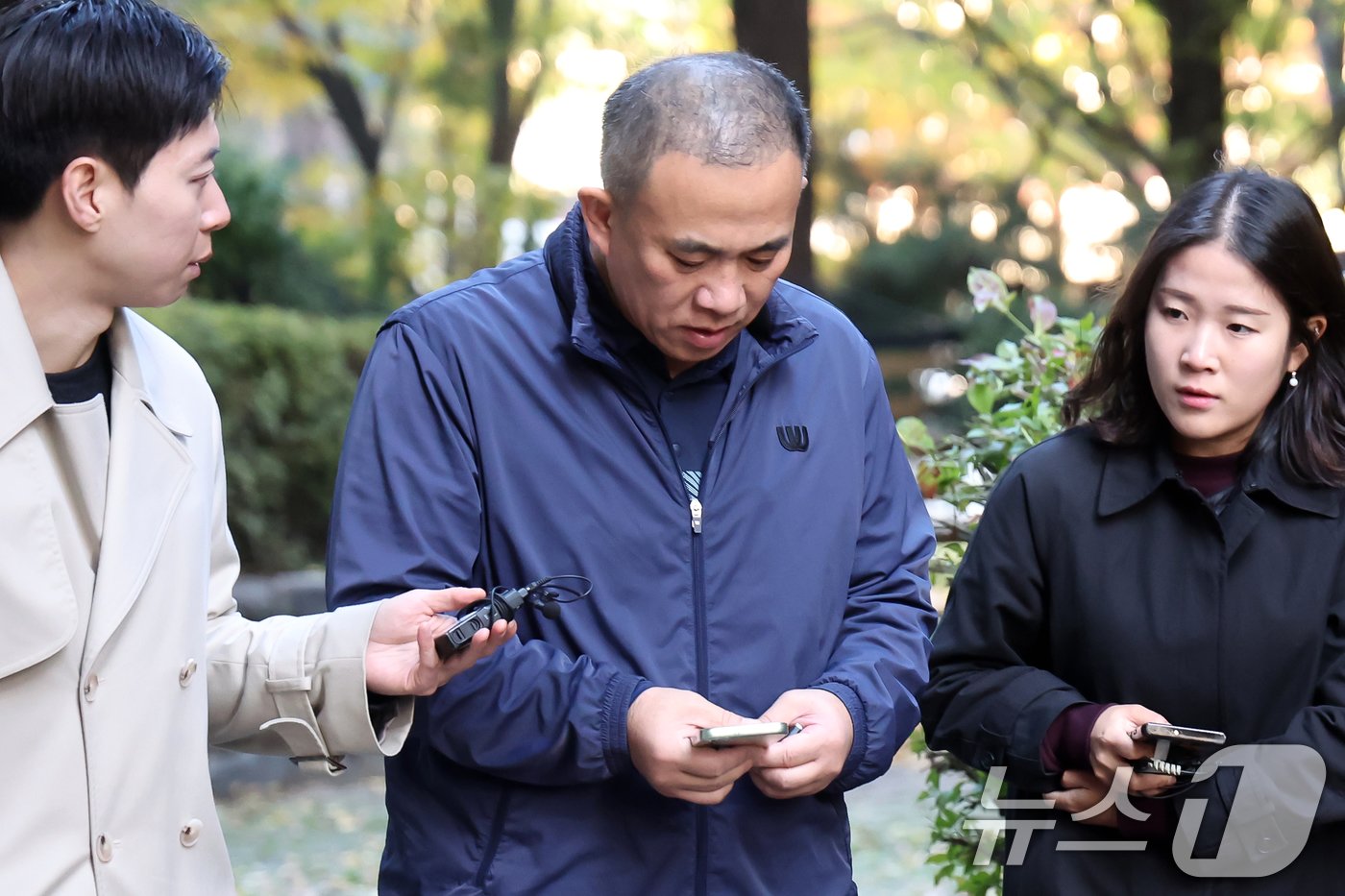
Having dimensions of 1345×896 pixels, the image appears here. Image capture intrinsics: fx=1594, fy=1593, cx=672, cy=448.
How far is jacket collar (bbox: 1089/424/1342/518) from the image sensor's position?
2.67m

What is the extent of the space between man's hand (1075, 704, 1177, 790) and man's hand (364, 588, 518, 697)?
36.8 inches

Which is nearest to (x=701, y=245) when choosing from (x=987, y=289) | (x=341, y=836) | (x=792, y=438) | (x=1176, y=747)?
(x=792, y=438)

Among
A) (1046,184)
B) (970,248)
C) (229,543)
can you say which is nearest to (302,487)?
(229,543)

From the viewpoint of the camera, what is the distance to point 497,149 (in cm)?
1602

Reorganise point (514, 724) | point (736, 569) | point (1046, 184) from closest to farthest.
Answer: point (514, 724), point (736, 569), point (1046, 184)

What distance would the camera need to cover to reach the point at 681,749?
7.91ft

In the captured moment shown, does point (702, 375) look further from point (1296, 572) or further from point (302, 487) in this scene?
point (302, 487)

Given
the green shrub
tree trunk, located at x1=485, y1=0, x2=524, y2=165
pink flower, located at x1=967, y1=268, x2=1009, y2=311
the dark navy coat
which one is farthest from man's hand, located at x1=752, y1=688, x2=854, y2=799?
tree trunk, located at x1=485, y1=0, x2=524, y2=165

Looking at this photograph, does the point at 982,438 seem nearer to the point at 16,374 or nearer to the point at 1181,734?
the point at 1181,734

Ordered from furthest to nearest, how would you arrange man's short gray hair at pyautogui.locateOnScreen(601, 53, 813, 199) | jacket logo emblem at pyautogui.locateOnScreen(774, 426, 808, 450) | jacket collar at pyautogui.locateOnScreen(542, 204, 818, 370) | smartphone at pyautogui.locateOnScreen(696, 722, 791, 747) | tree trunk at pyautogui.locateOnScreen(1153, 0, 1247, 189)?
tree trunk at pyautogui.locateOnScreen(1153, 0, 1247, 189), jacket logo emblem at pyautogui.locateOnScreen(774, 426, 808, 450), jacket collar at pyautogui.locateOnScreen(542, 204, 818, 370), man's short gray hair at pyautogui.locateOnScreen(601, 53, 813, 199), smartphone at pyautogui.locateOnScreen(696, 722, 791, 747)

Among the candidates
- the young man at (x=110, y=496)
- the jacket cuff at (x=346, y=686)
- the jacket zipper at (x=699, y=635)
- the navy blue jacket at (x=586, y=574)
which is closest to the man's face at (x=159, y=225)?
the young man at (x=110, y=496)

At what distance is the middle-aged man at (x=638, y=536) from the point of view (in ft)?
8.32

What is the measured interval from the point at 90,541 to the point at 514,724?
695 millimetres

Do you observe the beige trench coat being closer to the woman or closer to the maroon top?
the woman
